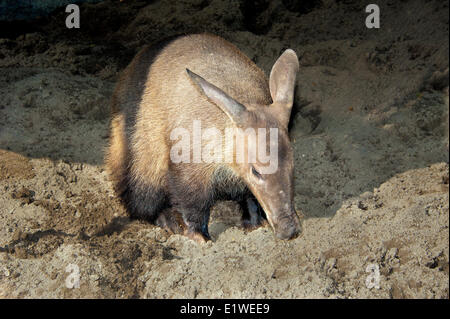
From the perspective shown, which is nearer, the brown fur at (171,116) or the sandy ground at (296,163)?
the sandy ground at (296,163)

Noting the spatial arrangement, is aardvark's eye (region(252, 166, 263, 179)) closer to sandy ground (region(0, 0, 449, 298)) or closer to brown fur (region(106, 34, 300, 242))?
brown fur (region(106, 34, 300, 242))

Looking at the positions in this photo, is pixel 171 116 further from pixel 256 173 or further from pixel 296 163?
pixel 296 163

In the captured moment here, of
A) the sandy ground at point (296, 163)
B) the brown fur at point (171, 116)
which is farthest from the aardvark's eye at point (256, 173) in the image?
the sandy ground at point (296, 163)

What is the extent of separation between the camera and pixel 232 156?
4.03 m

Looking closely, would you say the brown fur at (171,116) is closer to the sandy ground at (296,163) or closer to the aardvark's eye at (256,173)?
the aardvark's eye at (256,173)

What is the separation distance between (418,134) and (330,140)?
3.15 feet

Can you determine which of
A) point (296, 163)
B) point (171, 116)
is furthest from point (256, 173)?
point (296, 163)

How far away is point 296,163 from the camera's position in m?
5.43

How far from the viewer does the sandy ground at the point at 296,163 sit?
3805 millimetres

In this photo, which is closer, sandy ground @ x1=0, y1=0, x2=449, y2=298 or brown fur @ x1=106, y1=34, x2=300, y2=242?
sandy ground @ x1=0, y1=0, x2=449, y2=298

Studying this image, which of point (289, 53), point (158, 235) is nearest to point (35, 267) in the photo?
point (158, 235)

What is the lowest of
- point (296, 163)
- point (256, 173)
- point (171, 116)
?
point (296, 163)

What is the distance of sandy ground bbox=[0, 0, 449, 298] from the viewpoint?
380 cm

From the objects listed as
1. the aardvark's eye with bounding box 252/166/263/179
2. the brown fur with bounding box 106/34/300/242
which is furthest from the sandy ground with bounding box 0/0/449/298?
the aardvark's eye with bounding box 252/166/263/179
